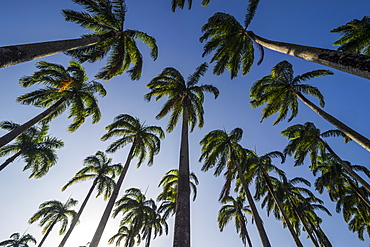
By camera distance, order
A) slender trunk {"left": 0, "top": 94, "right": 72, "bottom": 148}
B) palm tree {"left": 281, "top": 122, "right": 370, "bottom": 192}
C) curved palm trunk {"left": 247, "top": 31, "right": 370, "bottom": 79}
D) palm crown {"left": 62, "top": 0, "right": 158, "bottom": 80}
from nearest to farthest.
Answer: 1. curved palm trunk {"left": 247, "top": 31, "right": 370, "bottom": 79}
2. palm crown {"left": 62, "top": 0, "right": 158, "bottom": 80}
3. slender trunk {"left": 0, "top": 94, "right": 72, "bottom": 148}
4. palm tree {"left": 281, "top": 122, "right": 370, "bottom": 192}

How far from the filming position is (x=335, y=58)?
5.00m

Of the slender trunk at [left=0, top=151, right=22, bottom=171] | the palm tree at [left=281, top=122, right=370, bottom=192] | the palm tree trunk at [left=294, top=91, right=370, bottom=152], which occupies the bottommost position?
the palm tree trunk at [left=294, top=91, right=370, bottom=152]

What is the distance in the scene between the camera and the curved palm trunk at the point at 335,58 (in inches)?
164

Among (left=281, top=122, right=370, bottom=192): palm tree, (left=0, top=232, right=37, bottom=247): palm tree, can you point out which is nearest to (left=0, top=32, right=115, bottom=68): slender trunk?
(left=281, top=122, right=370, bottom=192): palm tree

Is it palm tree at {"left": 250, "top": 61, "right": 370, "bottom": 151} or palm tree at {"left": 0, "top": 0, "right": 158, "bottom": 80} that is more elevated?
palm tree at {"left": 250, "top": 61, "right": 370, "bottom": 151}

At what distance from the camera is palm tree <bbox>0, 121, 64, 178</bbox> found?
67.3 feet

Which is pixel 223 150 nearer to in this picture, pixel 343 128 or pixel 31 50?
pixel 343 128

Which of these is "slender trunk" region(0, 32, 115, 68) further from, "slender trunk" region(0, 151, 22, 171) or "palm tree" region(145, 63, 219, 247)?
"slender trunk" region(0, 151, 22, 171)

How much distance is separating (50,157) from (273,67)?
25434mm

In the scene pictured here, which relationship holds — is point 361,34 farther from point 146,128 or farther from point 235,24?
point 146,128

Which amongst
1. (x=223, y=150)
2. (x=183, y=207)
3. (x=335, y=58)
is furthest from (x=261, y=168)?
(x=335, y=58)

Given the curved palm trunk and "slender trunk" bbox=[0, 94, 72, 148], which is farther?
"slender trunk" bbox=[0, 94, 72, 148]

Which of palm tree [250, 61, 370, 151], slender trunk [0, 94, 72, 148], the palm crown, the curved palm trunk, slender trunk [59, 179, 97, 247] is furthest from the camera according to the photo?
slender trunk [59, 179, 97, 247]

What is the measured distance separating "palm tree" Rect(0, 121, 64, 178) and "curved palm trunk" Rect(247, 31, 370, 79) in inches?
977
